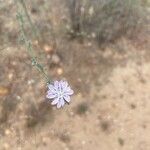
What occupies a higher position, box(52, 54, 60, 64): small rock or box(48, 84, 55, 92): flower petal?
box(52, 54, 60, 64): small rock

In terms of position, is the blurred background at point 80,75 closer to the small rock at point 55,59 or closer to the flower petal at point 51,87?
the small rock at point 55,59

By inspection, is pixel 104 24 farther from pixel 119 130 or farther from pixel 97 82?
pixel 119 130

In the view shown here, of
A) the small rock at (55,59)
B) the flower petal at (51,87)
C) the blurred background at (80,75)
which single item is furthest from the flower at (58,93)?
the small rock at (55,59)

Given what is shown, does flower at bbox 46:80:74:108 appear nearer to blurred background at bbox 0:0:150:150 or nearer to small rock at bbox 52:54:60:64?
blurred background at bbox 0:0:150:150

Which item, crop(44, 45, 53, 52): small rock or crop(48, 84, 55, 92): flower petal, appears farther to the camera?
crop(44, 45, 53, 52): small rock

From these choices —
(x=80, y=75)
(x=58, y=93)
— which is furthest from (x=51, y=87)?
(x=80, y=75)


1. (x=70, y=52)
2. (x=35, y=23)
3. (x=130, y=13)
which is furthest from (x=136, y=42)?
(x=35, y=23)

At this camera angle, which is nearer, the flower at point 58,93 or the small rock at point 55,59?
the flower at point 58,93

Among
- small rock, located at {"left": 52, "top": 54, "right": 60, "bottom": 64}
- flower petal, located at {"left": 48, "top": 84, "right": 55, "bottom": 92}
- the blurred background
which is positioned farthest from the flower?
small rock, located at {"left": 52, "top": 54, "right": 60, "bottom": 64}
